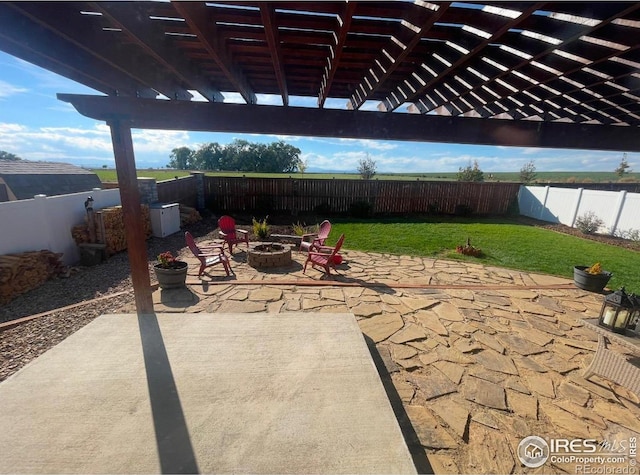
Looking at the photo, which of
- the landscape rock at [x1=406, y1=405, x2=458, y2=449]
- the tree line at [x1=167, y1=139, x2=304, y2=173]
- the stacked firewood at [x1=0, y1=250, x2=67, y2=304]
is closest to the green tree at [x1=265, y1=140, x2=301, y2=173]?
the tree line at [x1=167, y1=139, x2=304, y2=173]

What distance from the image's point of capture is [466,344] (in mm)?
3236

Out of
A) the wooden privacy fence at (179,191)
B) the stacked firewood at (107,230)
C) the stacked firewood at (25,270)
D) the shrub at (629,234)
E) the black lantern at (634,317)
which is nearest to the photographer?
the black lantern at (634,317)

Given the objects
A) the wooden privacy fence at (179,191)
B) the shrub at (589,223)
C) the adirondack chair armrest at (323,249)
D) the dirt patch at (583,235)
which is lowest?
the dirt patch at (583,235)

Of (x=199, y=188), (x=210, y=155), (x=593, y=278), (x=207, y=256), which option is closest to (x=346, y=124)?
(x=207, y=256)

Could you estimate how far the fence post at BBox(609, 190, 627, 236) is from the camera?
28.7ft

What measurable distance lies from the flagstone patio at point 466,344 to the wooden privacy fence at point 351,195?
649 centimetres

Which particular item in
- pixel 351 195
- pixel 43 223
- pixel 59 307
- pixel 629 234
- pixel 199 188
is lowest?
pixel 59 307

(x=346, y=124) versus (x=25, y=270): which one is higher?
(x=346, y=124)

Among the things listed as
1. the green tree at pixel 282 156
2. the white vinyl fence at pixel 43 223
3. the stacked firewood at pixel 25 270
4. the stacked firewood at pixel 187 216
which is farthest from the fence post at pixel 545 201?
the green tree at pixel 282 156

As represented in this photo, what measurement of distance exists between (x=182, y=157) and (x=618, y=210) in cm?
7817

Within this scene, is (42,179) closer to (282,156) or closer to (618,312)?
(618,312)

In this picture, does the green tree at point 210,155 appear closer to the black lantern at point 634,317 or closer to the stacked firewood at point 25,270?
the stacked firewood at point 25,270

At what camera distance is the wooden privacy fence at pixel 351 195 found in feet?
39.3

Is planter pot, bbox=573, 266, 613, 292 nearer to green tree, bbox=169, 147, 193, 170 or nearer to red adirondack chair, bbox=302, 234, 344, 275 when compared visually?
red adirondack chair, bbox=302, 234, 344, 275
